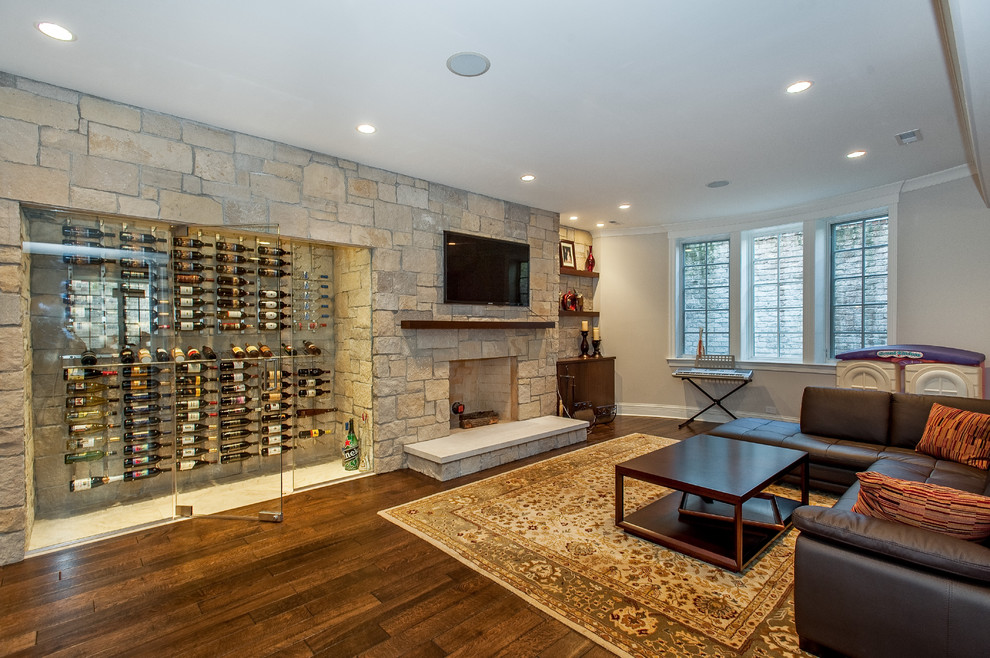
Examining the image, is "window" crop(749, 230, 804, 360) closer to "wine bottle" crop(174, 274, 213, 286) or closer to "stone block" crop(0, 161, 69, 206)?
"wine bottle" crop(174, 274, 213, 286)

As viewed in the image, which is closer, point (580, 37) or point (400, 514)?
point (580, 37)

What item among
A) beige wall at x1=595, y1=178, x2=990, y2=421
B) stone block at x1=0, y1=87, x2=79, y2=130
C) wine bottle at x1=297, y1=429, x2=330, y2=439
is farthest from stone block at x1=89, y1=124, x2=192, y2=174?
beige wall at x1=595, y1=178, x2=990, y2=421

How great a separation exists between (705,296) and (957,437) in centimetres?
351

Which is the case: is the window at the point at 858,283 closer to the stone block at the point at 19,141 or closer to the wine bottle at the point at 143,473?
the wine bottle at the point at 143,473

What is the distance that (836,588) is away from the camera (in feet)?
5.71

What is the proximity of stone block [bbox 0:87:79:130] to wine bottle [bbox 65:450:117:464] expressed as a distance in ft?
6.39

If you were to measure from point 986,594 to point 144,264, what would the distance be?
170 inches

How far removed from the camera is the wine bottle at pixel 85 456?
2.93 m

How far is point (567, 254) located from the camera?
6652 mm

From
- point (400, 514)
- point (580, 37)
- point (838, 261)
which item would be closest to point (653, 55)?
point (580, 37)

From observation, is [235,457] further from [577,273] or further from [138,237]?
[577,273]

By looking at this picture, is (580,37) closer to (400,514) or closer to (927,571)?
(927,571)

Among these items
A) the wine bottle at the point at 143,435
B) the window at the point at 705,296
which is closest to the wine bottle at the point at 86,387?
the wine bottle at the point at 143,435

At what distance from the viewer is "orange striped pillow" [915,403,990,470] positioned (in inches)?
118
